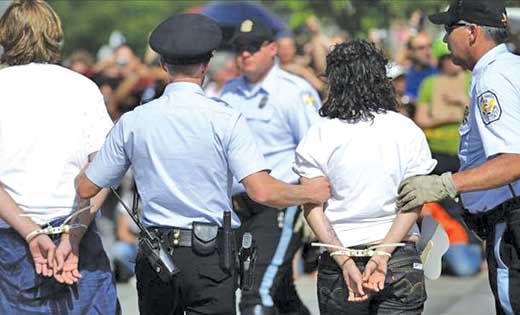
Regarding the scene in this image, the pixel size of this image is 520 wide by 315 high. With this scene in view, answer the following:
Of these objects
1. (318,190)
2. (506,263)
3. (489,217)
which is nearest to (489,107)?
(489,217)

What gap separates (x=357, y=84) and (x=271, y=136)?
2.34 meters

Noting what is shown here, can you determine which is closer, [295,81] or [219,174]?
[219,174]

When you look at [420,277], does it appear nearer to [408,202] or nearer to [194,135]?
[408,202]

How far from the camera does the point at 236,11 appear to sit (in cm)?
1270

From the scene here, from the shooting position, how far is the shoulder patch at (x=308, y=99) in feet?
23.2

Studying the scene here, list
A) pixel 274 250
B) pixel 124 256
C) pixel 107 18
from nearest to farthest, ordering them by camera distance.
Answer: pixel 274 250 < pixel 124 256 < pixel 107 18

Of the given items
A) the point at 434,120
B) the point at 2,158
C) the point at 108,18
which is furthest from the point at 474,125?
the point at 108,18

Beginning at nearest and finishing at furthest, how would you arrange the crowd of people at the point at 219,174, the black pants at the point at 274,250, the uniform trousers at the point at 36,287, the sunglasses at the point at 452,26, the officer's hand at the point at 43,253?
1. the crowd of people at the point at 219,174
2. the officer's hand at the point at 43,253
3. the uniform trousers at the point at 36,287
4. the sunglasses at the point at 452,26
5. the black pants at the point at 274,250

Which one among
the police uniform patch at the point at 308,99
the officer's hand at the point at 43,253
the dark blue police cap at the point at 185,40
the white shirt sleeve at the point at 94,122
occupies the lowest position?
the officer's hand at the point at 43,253

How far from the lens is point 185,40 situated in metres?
4.73

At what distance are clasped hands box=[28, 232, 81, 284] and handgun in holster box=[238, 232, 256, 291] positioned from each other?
2.33 ft

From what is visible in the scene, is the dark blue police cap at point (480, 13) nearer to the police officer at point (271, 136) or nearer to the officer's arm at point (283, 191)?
the officer's arm at point (283, 191)

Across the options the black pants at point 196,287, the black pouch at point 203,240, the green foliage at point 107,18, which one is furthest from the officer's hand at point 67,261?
the green foliage at point 107,18

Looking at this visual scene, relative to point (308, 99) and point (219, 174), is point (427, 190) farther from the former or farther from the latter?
point (308, 99)
